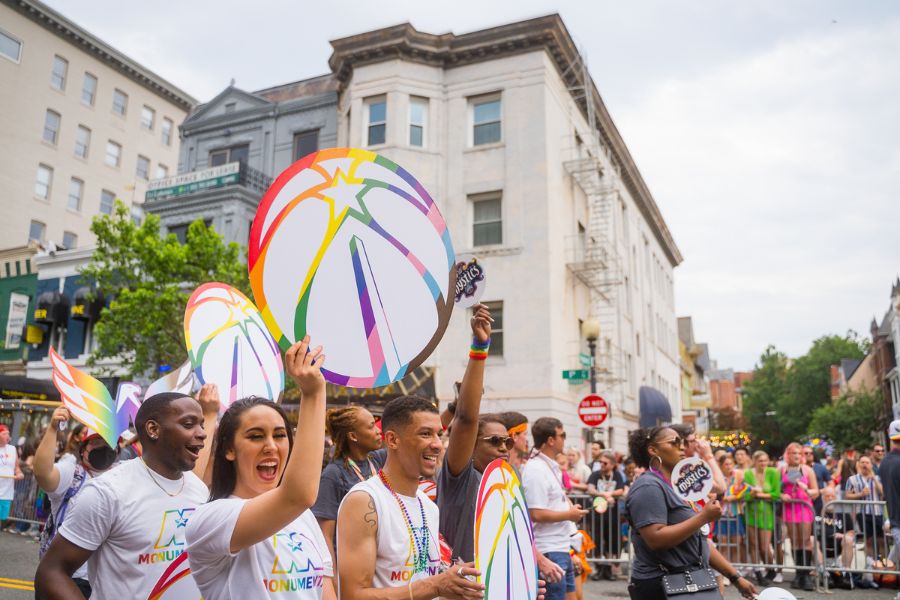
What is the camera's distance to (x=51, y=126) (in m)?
42.4

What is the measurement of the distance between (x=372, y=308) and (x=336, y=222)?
438mm

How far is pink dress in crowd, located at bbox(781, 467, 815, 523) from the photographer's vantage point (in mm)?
10555

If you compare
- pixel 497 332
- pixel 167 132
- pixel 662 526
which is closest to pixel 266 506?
pixel 662 526

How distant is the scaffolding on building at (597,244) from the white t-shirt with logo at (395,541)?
2057 centimetres

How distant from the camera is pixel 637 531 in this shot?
4.21m

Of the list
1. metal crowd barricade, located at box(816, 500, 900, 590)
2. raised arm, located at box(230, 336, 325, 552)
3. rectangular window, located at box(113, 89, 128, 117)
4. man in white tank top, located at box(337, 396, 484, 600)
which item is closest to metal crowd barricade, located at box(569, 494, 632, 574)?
metal crowd barricade, located at box(816, 500, 900, 590)

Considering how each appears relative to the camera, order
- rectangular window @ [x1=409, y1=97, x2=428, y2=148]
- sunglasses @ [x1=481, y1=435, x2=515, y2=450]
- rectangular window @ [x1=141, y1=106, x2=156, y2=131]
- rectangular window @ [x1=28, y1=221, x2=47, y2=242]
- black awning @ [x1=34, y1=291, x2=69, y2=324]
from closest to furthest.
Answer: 1. sunglasses @ [x1=481, y1=435, x2=515, y2=450]
2. rectangular window @ [x1=409, y1=97, x2=428, y2=148]
3. black awning @ [x1=34, y1=291, x2=69, y2=324]
4. rectangular window @ [x1=28, y1=221, x2=47, y2=242]
5. rectangular window @ [x1=141, y1=106, x2=156, y2=131]

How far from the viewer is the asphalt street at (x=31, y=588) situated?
8.48 m

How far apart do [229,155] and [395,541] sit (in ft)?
90.9

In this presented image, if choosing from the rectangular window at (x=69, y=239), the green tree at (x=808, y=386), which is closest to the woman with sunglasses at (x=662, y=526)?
the rectangular window at (x=69, y=239)

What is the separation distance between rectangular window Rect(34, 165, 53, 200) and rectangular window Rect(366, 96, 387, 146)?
94.5ft

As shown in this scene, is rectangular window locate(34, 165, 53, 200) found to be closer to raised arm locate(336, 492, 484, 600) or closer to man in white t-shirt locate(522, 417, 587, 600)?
man in white t-shirt locate(522, 417, 587, 600)

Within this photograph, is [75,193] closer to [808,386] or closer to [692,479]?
[692,479]

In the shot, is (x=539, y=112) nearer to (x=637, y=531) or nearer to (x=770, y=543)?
(x=770, y=543)
